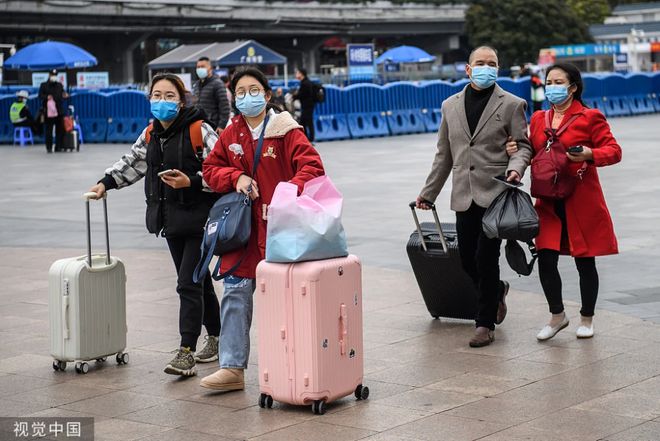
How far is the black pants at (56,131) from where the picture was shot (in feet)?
89.7

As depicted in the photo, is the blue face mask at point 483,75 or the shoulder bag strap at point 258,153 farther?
the blue face mask at point 483,75

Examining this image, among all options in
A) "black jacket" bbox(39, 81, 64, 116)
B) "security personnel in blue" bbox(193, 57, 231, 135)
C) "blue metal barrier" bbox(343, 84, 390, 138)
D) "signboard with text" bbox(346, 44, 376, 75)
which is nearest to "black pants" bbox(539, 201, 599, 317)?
"security personnel in blue" bbox(193, 57, 231, 135)

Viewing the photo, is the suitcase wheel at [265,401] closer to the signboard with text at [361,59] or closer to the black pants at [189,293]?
the black pants at [189,293]

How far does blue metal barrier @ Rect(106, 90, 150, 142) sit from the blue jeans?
24.6m

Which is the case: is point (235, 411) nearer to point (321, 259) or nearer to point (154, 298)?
point (321, 259)

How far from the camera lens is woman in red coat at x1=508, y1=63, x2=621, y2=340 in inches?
287

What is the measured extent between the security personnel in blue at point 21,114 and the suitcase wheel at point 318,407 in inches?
993

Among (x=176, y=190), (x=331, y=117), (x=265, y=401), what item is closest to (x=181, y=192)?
(x=176, y=190)

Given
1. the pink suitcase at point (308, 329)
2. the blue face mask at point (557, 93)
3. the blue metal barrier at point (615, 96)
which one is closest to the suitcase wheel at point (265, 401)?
the pink suitcase at point (308, 329)

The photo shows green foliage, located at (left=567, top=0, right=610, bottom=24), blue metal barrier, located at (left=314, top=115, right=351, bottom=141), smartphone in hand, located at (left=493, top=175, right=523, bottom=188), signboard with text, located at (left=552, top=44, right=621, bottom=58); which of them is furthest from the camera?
green foliage, located at (left=567, top=0, right=610, bottom=24)

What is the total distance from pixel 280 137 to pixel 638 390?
2282 mm

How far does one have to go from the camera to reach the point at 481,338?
24.0ft

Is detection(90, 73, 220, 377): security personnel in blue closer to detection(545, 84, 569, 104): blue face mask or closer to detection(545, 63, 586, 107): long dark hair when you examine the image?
detection(545, 84, 569, 104): blue face mask

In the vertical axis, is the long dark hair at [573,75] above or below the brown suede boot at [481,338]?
above
